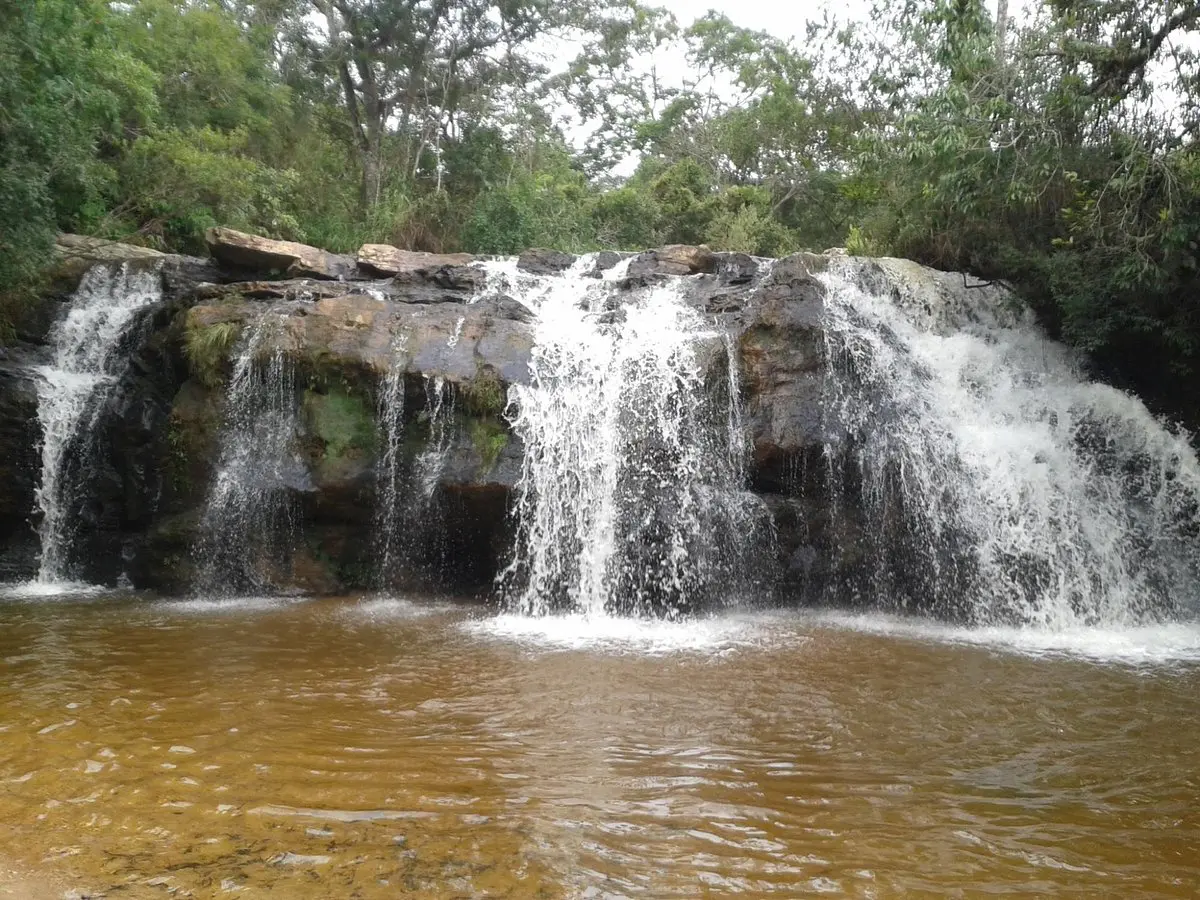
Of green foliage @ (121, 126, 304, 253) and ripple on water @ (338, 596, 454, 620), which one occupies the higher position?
green foliage @ (121, 126, 304, 253)

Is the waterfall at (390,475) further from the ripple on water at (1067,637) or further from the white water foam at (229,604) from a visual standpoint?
the ripple on water at (1067,637)

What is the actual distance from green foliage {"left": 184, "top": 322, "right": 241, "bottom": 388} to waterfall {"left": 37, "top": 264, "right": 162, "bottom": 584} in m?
1.73

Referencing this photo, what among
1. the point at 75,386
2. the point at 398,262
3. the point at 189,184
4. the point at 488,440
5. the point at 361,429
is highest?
the point at 189,184

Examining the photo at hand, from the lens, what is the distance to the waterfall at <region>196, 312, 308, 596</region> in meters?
9.73

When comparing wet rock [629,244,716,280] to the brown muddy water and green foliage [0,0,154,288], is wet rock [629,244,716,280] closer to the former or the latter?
the brown muddy water

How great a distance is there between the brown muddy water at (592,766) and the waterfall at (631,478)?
1473 mm

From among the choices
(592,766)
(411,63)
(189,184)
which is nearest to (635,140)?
(411,63)

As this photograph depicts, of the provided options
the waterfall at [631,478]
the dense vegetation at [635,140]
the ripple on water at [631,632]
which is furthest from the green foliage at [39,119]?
the ripple on water at [631,632]

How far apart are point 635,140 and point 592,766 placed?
33096 millimetres

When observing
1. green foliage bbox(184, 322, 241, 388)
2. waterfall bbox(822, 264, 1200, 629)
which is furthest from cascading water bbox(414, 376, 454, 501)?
waterfall bbox(822, 264, 1200, 629)

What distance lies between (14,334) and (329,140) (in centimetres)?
1380

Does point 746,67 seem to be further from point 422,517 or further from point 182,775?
point 182,775

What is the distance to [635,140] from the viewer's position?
34.6 m

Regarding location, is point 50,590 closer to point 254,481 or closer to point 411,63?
point 254,481
